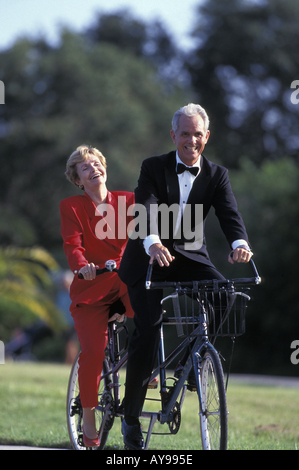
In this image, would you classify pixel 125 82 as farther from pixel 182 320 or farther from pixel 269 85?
pixel 182 320

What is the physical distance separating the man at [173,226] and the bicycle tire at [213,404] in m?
0.40

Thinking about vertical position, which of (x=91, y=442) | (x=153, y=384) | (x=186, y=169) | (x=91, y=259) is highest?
(x=186, y=169)

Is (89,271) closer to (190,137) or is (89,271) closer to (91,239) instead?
(91,239)

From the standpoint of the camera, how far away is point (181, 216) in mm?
3662

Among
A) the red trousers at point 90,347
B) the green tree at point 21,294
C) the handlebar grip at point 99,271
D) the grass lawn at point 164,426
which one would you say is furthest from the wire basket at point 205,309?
the green tree at point 21,294

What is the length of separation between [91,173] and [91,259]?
1.75 ft

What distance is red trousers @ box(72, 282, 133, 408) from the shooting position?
4055mm

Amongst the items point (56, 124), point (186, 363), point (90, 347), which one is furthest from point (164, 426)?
point (56, 124)

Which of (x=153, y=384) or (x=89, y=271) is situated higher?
(x=89, y=271)

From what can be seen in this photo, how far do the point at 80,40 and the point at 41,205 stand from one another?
9.49 metres

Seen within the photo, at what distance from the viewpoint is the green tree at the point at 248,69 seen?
121ft

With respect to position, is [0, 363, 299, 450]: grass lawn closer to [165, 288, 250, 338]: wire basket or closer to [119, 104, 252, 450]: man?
[119, 104, 252, 450]: man

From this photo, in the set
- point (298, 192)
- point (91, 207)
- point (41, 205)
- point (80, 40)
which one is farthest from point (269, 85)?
point (91, 207)

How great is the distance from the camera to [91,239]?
13.7ft
